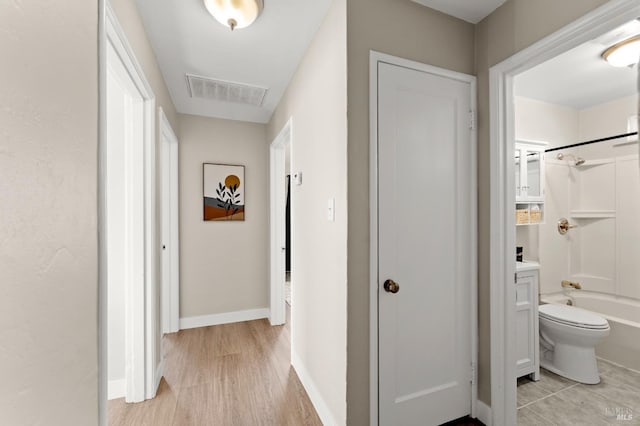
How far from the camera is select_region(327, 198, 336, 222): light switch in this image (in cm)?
160

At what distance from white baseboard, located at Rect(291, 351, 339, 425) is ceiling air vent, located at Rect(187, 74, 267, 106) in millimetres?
2426

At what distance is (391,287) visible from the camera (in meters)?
1.51

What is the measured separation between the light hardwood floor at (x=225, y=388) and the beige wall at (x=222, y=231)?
53 centimetres

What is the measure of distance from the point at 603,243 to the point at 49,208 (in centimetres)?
419

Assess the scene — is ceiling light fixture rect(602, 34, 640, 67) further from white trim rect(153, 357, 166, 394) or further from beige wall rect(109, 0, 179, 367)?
white trim rect(153, 357, 166, 394)

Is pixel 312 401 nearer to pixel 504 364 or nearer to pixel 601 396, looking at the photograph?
pixel 504 364

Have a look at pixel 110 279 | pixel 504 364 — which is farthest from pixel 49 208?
pixel 504 364

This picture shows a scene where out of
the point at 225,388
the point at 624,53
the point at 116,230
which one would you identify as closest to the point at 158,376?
the point at 225,388

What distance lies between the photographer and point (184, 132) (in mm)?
3232

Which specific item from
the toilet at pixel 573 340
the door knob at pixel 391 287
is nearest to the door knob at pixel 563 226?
the toilet at pixel 573 340

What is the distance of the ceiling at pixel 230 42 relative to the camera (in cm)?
164

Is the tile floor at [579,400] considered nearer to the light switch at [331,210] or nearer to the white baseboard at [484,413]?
the white baseboard at [484,413]

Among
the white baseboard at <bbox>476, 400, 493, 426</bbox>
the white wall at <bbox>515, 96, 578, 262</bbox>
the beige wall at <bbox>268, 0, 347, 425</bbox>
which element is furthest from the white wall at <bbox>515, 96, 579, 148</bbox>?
the white baseboard at <bbox>476, 400, 493, 426</bbox>

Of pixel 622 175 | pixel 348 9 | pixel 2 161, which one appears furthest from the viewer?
pixel 622 175
